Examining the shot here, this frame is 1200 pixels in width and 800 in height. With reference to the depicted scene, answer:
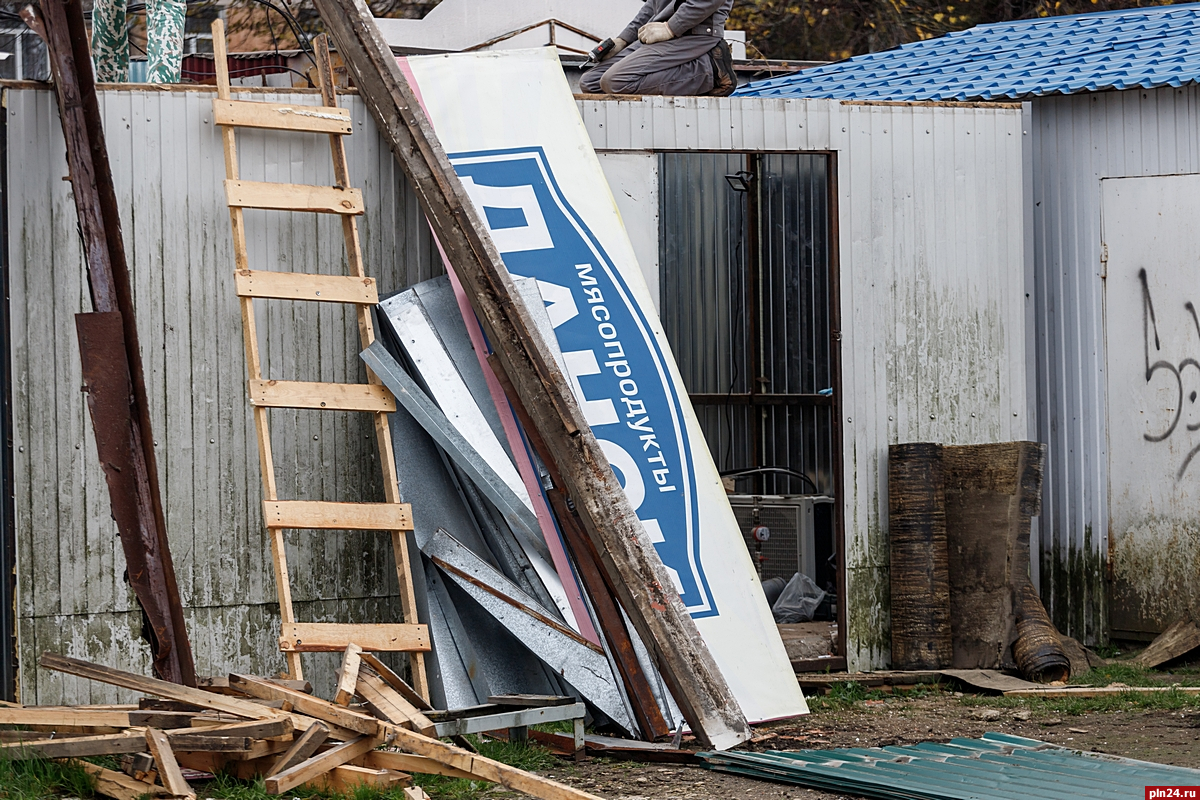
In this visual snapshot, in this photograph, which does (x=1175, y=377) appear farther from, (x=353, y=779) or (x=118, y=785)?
(x=118, y=785)

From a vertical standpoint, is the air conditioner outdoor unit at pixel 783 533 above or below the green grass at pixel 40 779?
above

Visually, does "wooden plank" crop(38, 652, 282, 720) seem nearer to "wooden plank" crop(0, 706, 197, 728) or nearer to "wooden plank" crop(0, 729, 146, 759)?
"wooden plank" crop(0, 706, 197, 728)

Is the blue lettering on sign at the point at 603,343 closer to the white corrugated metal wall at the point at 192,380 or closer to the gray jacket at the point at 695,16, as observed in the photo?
the white corrugated metal wall at the point at 192,380

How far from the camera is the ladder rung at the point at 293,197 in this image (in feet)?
21.2

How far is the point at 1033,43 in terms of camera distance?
33.1ft

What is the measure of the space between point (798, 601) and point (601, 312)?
9.26 feet

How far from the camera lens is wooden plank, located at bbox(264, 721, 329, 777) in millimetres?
4922

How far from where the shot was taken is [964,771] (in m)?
5.36

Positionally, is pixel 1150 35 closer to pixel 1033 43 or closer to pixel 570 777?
pixel 1033 43

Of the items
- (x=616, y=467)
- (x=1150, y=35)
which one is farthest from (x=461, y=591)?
(x=1150, y=35)

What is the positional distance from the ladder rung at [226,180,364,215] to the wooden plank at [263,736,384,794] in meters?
2.61

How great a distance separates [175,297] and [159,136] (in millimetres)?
745

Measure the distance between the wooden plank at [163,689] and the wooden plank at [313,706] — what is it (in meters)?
0.11

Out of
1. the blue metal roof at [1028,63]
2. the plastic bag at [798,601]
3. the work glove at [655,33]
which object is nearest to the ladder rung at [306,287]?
the work glove at [655,33]
